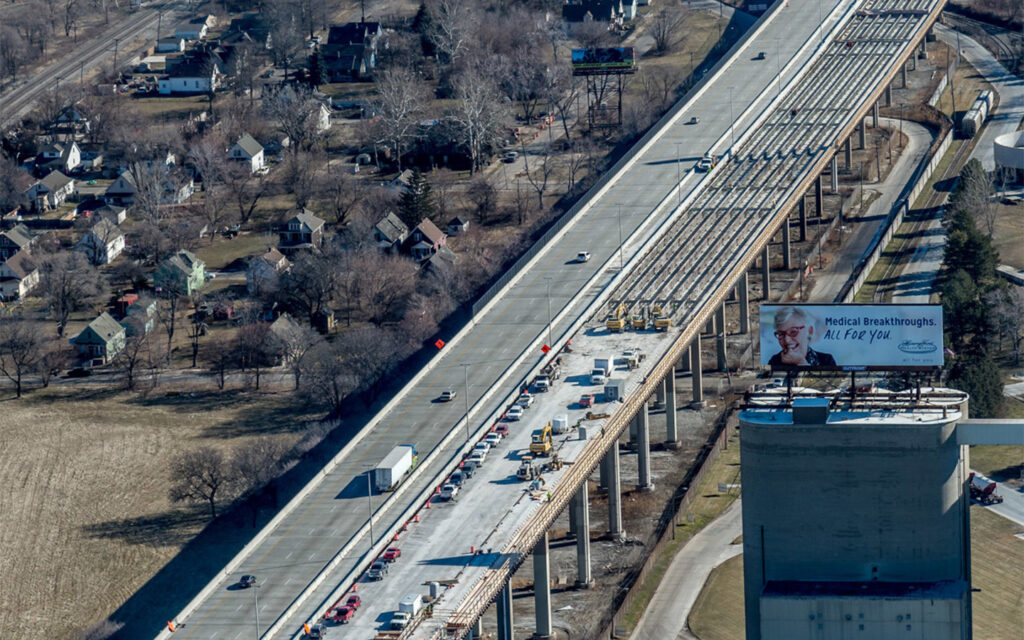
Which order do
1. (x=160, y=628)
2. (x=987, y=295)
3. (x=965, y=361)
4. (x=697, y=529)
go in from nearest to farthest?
(x=160, y=628), (x=697, y=529), (x=965, y=361), (x=987, y=295)

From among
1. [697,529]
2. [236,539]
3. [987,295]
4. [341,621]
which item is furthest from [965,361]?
[341,621]

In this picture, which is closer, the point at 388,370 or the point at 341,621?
the point at 341,621

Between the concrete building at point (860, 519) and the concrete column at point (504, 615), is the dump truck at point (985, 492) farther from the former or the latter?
the concrete column at point (504, 615)

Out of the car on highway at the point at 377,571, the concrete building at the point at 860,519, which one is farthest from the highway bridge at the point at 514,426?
the concrete building at the point at 860,519

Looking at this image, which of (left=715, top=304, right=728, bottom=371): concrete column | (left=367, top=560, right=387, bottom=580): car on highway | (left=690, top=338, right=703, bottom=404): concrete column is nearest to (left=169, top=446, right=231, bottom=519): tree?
(left=367, top=560, right=387, bottom=580): car on highway

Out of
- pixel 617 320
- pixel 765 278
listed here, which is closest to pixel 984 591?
pixel 617 320

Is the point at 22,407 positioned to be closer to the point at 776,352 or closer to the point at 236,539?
the point at 236,539

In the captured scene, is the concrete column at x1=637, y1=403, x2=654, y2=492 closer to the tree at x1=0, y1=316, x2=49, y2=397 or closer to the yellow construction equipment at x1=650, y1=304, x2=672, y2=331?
the yellow construction equipment at x1=650, y1=304, x2=672, y2=331

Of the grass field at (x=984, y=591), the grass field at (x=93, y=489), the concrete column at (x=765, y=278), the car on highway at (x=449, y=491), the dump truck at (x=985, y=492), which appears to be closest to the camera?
the car on highway at (x=449, y=491)
